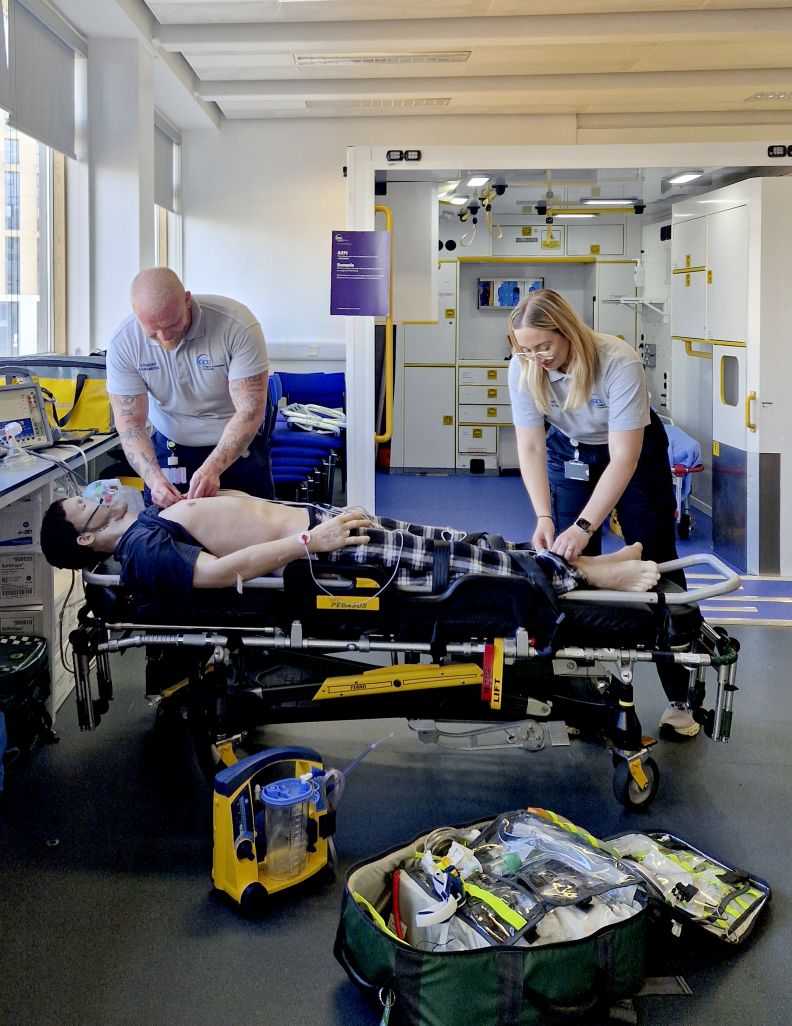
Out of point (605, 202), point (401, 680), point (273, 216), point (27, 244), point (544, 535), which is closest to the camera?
point (401, 680)

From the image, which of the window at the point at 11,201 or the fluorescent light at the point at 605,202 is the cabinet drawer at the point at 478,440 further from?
the window at the point at 11,201

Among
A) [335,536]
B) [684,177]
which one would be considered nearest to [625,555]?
[335,536]

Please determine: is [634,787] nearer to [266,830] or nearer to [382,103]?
[266,830]

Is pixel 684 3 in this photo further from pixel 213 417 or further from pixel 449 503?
pixel 449 503

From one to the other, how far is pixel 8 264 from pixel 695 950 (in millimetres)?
3981

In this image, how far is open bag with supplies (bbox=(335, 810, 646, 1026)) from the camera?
1.91m

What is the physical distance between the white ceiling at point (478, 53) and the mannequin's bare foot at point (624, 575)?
2907 millimetres

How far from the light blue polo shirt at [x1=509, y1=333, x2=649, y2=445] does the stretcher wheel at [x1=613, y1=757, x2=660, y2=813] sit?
0.95 m

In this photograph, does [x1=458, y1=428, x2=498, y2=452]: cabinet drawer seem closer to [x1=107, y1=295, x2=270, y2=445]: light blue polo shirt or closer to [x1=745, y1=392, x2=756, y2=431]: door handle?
[x1=745, y1=392, x2=756, y2=431]: door handle

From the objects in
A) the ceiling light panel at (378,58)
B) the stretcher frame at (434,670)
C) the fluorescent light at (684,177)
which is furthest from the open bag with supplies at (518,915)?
the fluorescent light at (684,177)

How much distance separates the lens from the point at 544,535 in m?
3.02

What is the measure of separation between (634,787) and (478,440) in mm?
6779

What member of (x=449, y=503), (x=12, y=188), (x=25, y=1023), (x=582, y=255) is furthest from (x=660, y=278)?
(x=25, y=1023)

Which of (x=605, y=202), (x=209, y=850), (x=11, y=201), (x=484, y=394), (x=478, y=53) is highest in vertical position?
(x=478, y=53)
